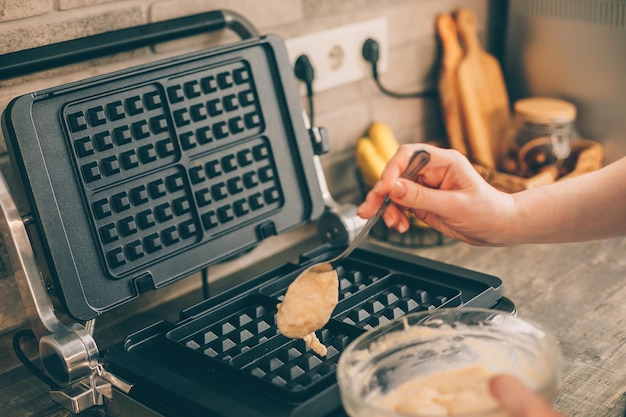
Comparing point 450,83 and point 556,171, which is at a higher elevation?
point 450,83

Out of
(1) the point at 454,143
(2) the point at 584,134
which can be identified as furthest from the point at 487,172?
(2) the point at 584,134

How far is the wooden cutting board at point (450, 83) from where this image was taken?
6.73ft

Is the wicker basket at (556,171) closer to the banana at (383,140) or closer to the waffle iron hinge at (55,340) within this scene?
the banana at (383,140)

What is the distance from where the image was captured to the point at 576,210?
4.15 feet

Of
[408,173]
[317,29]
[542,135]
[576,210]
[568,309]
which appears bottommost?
[568,309]

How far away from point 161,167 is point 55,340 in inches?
14.0

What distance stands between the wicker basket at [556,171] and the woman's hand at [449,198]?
1.83ft

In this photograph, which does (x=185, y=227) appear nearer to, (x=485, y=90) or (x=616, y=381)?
(x=616, y=381)

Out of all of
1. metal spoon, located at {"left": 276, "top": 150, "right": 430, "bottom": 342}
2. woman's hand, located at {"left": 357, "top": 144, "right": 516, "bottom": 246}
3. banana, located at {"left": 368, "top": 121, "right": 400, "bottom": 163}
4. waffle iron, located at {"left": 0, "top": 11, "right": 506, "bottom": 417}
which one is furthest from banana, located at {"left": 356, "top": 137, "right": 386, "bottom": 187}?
metal spoon, located at {"left": 276, "top": 150, "right": 430, "bottom": 342}

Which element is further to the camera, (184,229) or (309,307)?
(184,229)

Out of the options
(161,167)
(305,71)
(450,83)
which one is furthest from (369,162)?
(161,167)

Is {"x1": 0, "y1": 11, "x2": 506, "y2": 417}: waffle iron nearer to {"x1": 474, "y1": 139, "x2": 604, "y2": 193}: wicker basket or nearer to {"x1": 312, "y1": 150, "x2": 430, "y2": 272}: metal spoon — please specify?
{"x1": 312, "y1": 150, "x2": 430, "y2": 272}: metal spoon

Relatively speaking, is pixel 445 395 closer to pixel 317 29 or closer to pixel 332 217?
pixel 332 217

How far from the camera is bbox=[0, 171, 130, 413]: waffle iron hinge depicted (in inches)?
45.7
